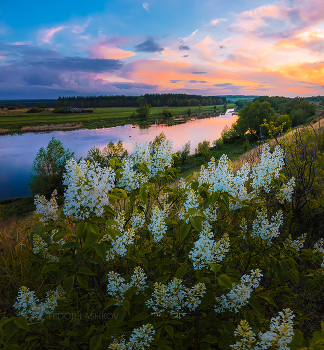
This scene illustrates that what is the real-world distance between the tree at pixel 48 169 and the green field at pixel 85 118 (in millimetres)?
72677

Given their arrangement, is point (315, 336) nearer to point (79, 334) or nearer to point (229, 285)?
point (229, 285)

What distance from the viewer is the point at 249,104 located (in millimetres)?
69938

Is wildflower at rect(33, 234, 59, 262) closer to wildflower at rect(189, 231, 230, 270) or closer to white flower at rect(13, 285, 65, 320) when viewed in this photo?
white flower at rect(13, 285, 65, 320)

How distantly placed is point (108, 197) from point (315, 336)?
2.39 metres

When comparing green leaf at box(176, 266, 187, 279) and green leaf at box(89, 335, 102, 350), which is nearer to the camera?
green leaf at box(89, 335, 102, 350)

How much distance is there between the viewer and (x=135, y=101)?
459 feet

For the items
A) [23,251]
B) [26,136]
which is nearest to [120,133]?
[26,136]

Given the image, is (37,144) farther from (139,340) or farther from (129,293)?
(139,340)

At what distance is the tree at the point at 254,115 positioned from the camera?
65625 mm

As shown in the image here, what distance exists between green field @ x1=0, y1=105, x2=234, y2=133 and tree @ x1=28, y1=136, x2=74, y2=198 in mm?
72677

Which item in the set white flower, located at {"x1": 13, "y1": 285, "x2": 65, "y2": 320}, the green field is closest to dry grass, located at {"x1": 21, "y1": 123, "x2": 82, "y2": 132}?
the green field

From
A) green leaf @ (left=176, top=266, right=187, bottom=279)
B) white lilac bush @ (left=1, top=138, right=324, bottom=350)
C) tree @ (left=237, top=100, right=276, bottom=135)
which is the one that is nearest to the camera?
white lilac bush @ (left=1, top=138, right=324, bottom=350)

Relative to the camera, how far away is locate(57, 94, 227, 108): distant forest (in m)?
121

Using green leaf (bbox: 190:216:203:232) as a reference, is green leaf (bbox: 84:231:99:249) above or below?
below
